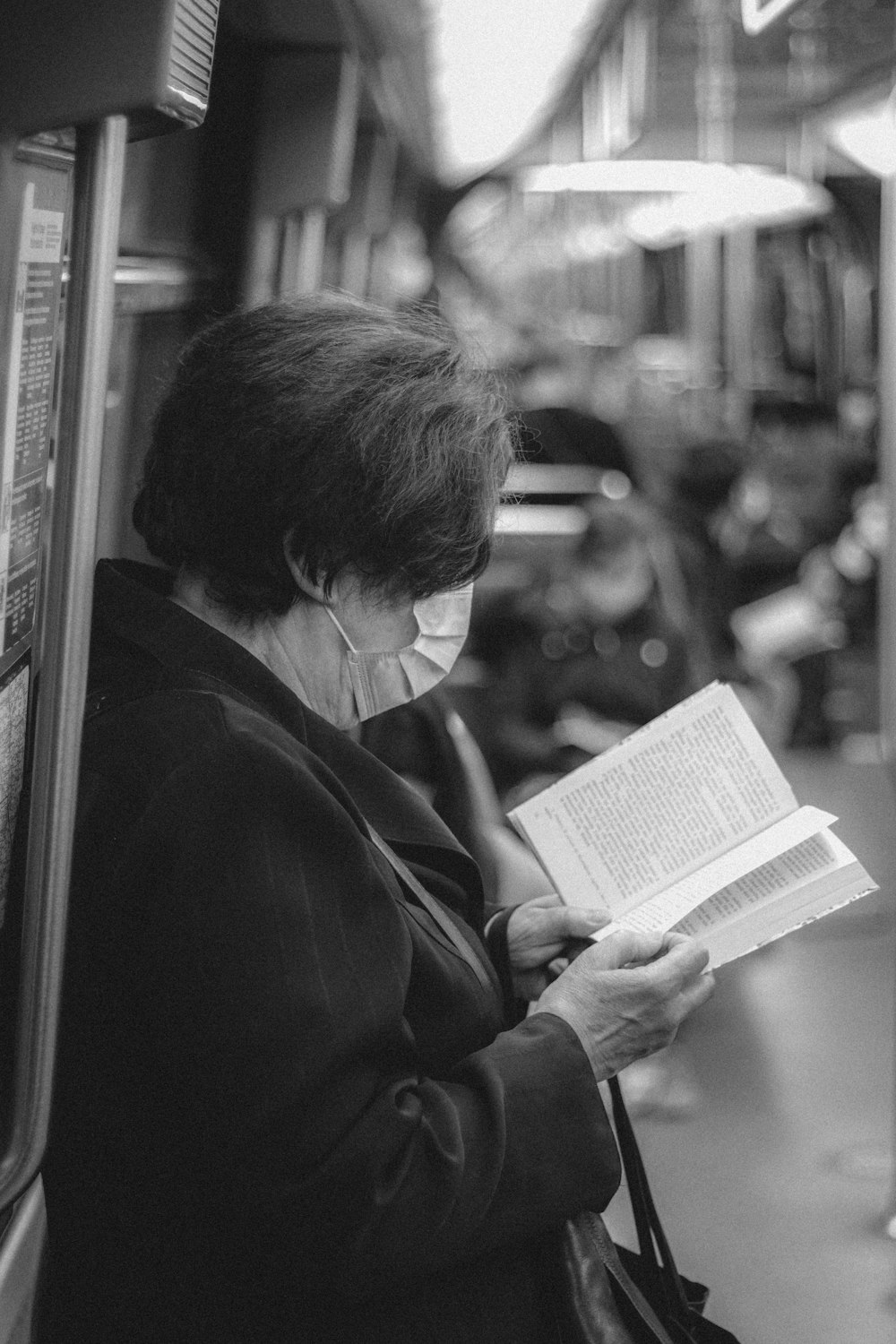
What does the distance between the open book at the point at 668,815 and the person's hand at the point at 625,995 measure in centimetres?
11

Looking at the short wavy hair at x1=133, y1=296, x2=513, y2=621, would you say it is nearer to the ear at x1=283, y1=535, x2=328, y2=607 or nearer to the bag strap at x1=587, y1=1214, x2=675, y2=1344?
the ear at x1=283, y1=535, x2=328, y2=607

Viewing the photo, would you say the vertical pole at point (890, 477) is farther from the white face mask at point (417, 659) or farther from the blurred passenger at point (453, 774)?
the white face mask at point (417, 659)

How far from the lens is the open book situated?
1576mm

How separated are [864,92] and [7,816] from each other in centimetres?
279

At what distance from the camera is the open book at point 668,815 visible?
1576 mm

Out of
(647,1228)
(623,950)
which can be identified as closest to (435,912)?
(623,950)

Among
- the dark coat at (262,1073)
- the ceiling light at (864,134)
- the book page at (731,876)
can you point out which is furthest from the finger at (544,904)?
the ceiling light at (864,134)

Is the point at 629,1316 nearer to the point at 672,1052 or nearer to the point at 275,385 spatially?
the point at 275,385

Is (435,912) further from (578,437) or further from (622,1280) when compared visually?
(578,437)

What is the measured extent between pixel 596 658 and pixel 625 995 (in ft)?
10.3

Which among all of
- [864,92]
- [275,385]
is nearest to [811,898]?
[275,385]

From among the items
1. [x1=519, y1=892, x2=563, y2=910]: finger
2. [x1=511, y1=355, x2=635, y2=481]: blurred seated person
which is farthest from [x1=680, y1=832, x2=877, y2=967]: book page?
[x1=511, y1=355, x2=635, y2=481]: blurred seated person

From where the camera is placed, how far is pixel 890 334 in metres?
2.65

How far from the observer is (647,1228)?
1.50 metres
